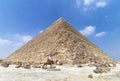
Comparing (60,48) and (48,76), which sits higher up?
(60,48)

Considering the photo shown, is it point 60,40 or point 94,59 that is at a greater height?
point 60,40

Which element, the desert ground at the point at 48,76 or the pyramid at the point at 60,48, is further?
the pyramid at the point at 60,48

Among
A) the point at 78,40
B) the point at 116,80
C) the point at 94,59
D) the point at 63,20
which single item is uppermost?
the point at 63,20

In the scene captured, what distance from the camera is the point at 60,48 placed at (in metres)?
56.2

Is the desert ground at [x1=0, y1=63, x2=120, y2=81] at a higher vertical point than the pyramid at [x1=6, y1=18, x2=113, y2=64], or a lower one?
lower

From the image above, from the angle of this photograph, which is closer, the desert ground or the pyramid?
the desert ground

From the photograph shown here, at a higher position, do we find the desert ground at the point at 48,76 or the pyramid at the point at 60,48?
the pyramid at the point at 60,48

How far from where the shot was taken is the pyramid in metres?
53.2

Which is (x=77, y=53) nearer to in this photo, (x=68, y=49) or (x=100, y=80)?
(x=68, y=49)

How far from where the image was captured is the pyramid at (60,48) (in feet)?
174

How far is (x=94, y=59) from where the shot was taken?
53938mm

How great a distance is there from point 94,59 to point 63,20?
1800 cm

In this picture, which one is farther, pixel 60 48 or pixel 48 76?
pixel 60 48

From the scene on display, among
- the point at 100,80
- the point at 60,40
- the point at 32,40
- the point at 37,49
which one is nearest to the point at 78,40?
the point at 60,40
